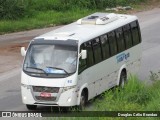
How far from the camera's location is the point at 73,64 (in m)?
19.0

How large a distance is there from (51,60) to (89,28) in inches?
112

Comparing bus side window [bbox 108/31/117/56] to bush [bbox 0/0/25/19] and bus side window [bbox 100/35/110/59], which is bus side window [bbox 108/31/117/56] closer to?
bus side window [bbox 100/35/110/59]

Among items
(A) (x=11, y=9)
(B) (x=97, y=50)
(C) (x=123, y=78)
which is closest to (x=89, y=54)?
(B) (x=97, y=50)

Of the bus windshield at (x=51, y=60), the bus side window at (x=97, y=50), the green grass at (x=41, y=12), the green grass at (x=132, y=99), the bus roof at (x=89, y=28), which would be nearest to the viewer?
the green grass at (x=132, y=99)

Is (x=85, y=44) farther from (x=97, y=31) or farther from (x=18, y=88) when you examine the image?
(x=18, y=88)

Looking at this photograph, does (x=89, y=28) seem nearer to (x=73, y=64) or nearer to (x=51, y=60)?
(x=73, y=64)

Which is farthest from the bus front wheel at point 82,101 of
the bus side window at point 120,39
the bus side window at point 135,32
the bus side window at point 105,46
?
the bus side window at point 135,32

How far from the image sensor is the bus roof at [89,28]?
19844 millimetres

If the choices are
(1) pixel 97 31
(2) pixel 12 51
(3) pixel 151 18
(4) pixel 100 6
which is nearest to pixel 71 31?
(1) pixel 97 31

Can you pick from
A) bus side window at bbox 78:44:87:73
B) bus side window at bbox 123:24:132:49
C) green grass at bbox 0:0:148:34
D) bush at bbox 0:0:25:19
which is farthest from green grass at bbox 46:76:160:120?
bush at bbox 0:0:25:19

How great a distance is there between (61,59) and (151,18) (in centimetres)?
2236

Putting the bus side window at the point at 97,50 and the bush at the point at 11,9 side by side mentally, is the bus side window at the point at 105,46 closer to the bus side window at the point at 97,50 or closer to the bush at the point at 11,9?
the bus side window at the point at 97,50

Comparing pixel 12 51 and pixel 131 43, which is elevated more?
pixel 131 43

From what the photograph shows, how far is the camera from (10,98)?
2136 cm
